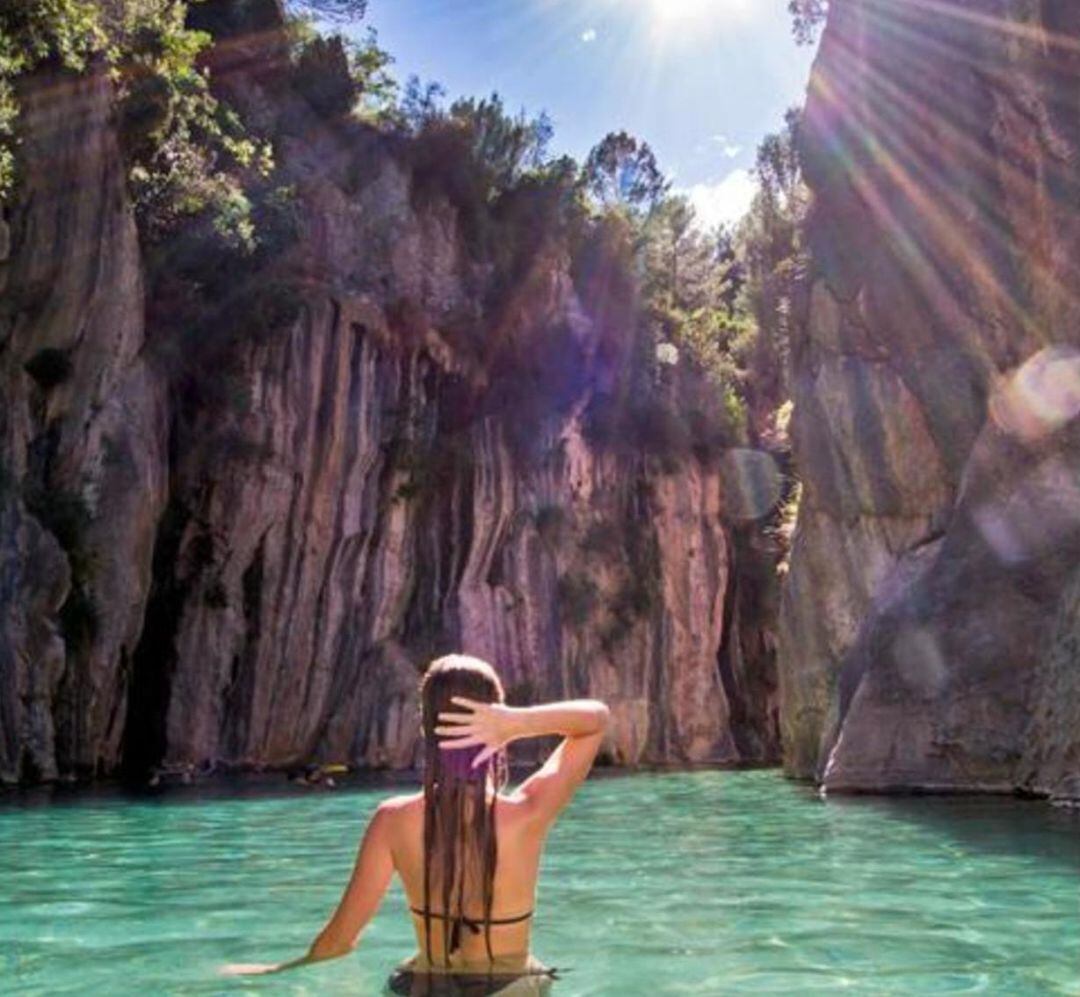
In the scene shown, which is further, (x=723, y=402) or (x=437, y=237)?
(x=723, y=402)

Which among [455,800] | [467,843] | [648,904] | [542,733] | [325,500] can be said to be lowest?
[648,904]

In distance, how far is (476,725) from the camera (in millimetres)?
3623

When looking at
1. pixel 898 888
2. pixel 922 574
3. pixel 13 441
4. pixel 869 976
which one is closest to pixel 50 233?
pixel 13 441

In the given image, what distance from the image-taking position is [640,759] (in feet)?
129

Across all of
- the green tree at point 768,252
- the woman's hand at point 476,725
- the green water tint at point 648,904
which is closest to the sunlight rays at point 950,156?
the green water tint at point 648,904

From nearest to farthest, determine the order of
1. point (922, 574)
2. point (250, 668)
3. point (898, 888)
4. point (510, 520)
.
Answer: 1. point (898, 888)
2. point (922, 574)
3. point (250, 668)
4. point (510, 520)

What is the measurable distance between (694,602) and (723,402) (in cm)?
781

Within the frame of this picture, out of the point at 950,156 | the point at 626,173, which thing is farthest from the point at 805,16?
the point at 626,173

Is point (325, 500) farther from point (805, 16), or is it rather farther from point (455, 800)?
point (455, 800)

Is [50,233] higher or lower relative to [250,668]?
higher

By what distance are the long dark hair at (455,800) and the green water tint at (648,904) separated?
63.8 inches

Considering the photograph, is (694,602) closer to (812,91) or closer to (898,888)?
(812,91)

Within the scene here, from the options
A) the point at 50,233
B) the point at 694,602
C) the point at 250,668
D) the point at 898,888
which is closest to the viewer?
the point at 898,888

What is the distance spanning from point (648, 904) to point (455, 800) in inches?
172
